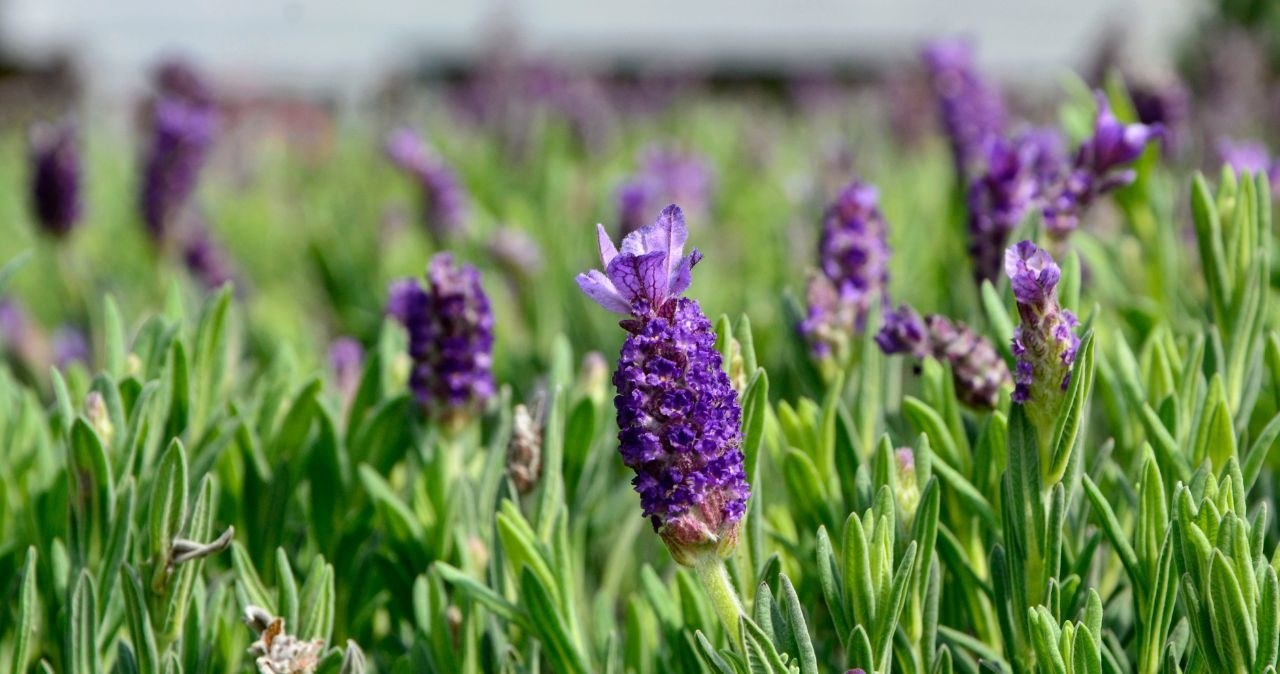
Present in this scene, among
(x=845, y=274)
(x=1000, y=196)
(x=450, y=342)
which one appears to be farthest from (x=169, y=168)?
(x=1000, y=196)

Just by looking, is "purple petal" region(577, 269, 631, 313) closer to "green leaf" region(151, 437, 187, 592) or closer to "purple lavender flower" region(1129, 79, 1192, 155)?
"green leaf" region(151, 437, 187, 592)

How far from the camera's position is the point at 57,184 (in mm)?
2580

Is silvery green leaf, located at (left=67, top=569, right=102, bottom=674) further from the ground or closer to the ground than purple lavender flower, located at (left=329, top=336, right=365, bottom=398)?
closer to the ground

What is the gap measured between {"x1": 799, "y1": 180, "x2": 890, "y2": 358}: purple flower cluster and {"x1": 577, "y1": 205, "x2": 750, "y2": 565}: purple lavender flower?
516 mm

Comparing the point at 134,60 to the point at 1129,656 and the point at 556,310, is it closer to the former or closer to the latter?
the point at 556,310

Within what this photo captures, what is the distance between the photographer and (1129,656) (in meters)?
1.20

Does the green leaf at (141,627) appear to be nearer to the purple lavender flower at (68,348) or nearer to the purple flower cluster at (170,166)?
the purple lavender flower at (68,348)

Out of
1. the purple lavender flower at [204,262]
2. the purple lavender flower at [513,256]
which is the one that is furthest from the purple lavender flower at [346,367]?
the purple lavender flower at [204,262]

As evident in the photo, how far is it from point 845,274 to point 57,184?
1.82 metres

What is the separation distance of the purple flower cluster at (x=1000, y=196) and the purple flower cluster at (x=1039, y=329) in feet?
1.50

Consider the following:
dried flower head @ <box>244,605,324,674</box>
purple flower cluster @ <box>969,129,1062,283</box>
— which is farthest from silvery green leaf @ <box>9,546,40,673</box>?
purple flower cluster @ <box>969,129,1062,283</box>

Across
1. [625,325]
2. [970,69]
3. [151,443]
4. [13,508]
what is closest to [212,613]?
[151,443]

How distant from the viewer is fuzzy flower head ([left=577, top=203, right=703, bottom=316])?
916 millimetres

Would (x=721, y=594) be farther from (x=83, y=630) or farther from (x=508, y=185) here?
(x=508, y=185)
